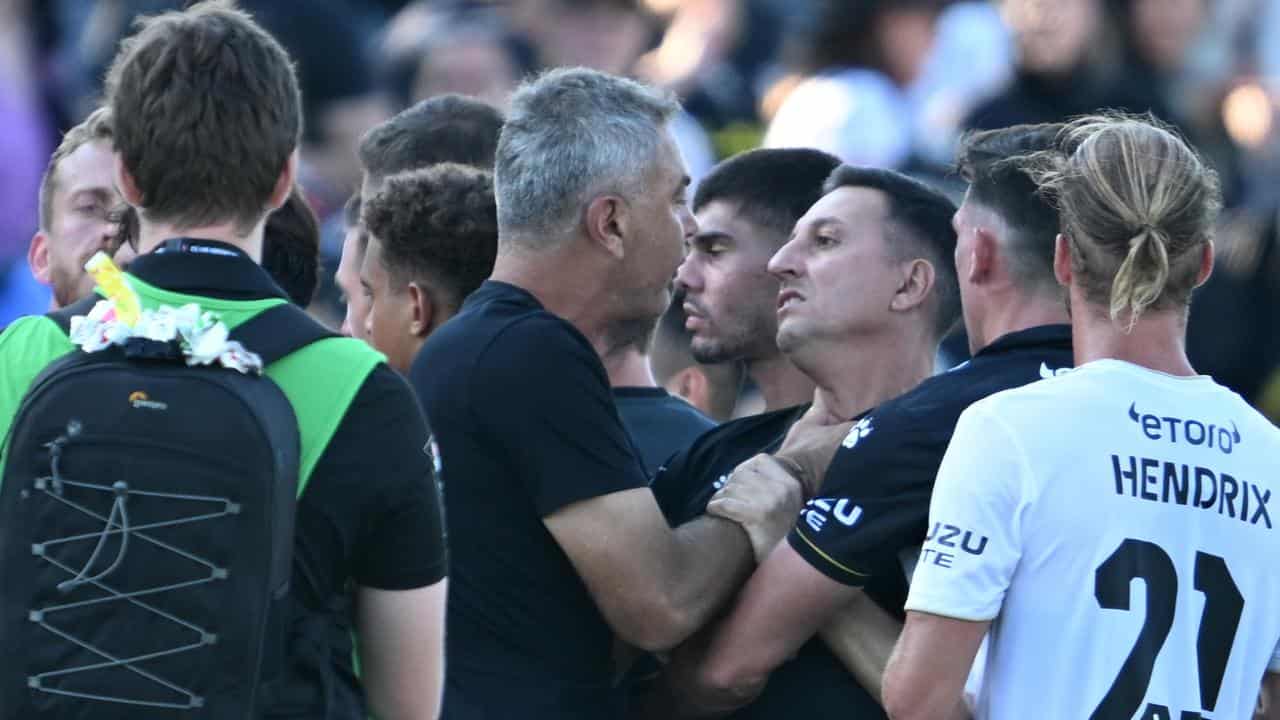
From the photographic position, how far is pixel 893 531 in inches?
140

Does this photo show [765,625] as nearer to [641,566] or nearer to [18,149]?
[641,566]

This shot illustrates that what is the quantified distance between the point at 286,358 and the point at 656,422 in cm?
174

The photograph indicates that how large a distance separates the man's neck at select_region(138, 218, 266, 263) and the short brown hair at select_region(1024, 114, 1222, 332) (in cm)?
136

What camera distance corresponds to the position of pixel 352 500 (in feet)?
9.67

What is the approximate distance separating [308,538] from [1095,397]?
1299 millimetres

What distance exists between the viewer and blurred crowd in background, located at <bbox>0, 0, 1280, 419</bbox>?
7648 millimetres

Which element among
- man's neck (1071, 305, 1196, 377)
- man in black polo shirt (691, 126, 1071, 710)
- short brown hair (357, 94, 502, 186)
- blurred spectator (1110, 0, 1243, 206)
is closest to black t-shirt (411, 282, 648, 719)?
man in black polo shirt (691, 126, 1071, 710)

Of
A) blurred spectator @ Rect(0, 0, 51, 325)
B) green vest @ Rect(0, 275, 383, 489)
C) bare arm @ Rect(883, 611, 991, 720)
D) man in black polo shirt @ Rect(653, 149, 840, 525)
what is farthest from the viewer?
blurred spectator @ Rect(0, 0, 51, 325)

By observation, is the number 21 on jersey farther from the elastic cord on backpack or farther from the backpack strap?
the elastic cord on backpack

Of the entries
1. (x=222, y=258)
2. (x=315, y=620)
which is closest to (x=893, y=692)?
(x=315, y=620)

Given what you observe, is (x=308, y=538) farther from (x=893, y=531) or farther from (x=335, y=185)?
(x=335, y=185)

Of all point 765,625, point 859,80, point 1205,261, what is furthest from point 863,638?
point 859,80

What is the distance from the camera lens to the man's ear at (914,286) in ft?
13.5

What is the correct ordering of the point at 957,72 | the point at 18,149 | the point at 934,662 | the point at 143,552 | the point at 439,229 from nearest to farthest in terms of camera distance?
1. the point at 143,552
2. the point at 934,662
3. the point at 439,229
4. the point at 18,149
5. the point at 957,72
